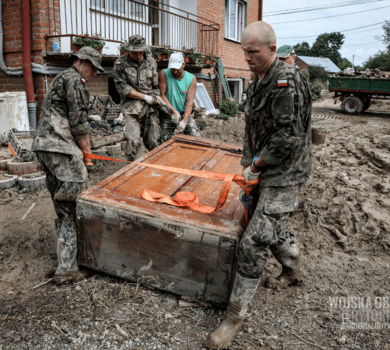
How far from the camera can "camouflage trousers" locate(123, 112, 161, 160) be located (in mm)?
4422

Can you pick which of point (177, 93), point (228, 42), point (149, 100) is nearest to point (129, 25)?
point (228, 42)

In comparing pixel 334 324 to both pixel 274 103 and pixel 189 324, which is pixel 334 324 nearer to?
pixel 189 324

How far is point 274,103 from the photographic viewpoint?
1.95 meters

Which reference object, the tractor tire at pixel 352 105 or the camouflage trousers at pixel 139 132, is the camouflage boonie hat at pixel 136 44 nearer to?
the camouflage trousers at pixel 139 132

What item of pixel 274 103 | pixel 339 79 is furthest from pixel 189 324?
pixel 339 79

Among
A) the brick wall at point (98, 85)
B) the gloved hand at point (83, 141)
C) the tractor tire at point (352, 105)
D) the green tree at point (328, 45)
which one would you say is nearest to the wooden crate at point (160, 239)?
the gloved hand at point (83, 141)

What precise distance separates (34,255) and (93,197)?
1.17 metres

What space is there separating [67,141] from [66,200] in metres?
0.45

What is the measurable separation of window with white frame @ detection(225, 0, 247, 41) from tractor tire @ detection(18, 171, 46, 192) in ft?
33.0

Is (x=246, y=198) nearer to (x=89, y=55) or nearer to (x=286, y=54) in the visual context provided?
(x=89, y=55)

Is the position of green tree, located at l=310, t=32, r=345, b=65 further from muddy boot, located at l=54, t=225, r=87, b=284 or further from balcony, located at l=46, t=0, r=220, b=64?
muddy boot, located at l=54, t=225, r=87, b=284

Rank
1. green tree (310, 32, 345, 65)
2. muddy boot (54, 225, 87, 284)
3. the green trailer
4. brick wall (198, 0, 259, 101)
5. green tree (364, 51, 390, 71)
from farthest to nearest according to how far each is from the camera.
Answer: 1. green tree (310, 32, 345, 65)
2. green tree (364, 51, 390, 71)
3. the green trailer
4. brick wall (198, 0, 259, 101)
5. muddy boot (54, 225, 87, 284)

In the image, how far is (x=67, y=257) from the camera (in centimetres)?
266

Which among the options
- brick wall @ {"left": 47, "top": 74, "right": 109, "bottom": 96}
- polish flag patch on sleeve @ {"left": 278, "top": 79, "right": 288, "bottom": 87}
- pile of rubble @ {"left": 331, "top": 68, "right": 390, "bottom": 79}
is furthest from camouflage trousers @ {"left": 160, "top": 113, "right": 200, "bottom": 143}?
pile of rubble @ {"left": 331, "top": 68, "right": 390, "bottom": 79}
